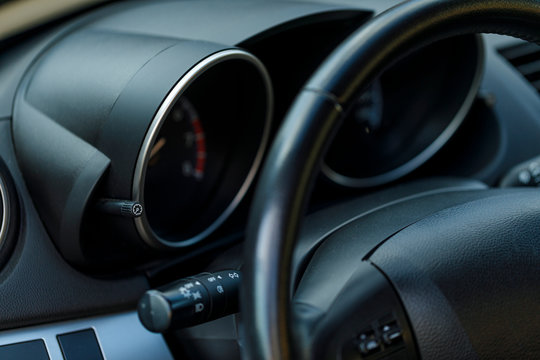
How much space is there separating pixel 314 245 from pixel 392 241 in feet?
0.59

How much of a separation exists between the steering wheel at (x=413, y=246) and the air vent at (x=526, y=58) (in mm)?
895

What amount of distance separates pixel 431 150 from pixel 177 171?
2.26 ft

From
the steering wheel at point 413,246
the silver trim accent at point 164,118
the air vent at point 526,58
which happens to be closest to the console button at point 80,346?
the silver trim accent at point 164,118

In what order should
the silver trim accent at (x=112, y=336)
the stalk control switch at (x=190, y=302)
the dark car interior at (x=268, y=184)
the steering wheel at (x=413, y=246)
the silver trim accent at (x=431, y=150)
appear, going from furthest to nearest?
the silver trim accent at (x=431, y=150) < the silver trim accent at (x=112, y=336) < the stalk control switch at (x=190, y=302) < the dark car interior at (x=268, y=184) < the steering wheel at (x=413, y=246)

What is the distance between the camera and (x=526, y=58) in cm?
208

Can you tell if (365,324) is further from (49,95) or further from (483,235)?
(49,95)

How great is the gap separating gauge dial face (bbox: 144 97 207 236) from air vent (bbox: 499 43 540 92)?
1058 mm

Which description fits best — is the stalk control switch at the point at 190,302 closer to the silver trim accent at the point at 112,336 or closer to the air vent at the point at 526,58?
the silver trim accent at the point at 112,336

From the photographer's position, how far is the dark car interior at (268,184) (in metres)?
0.86

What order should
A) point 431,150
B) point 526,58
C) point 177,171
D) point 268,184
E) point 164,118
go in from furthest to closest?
point 526,58, point 431,150, point 177,171, point 164,118, point 268,184

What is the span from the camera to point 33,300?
1.27 metres

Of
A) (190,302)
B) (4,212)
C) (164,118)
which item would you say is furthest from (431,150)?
(4,212)

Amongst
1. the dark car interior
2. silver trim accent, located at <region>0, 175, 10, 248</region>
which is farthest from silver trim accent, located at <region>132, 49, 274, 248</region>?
silver trim accent, located at <region>0, 175, 10, 248</region>

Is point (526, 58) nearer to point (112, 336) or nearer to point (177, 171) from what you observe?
point (177, 171)
